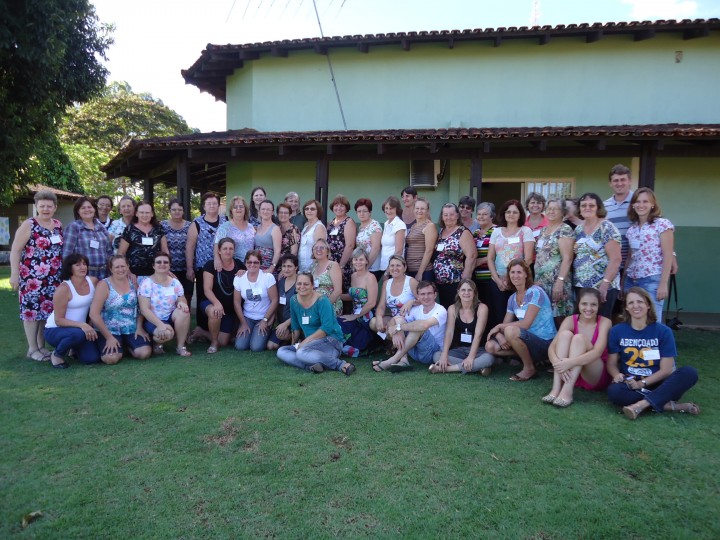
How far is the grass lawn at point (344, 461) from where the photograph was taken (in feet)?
8.28

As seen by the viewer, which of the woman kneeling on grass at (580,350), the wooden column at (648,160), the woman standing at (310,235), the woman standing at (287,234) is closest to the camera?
the woman kneeling on grass at (580,350)

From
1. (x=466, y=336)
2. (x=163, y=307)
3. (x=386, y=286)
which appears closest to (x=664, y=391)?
(x=466, y=336)

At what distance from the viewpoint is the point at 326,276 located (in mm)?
5754

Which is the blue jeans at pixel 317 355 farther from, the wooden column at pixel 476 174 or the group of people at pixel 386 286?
the wooden column at pixel 476 174

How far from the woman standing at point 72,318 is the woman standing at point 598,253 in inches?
209

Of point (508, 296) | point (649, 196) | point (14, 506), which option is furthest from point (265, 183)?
point (14, 506)

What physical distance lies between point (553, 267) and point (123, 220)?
205 inches

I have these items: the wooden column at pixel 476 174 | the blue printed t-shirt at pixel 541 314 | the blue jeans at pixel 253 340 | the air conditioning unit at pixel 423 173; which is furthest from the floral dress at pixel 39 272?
the air conditioning unit at pixel 423 173

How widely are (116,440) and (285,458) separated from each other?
1291 mm

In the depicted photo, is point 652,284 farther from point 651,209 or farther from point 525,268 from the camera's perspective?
point 525,268

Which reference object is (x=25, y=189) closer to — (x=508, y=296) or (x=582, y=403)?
(x=508, y=296)

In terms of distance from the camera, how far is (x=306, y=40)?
10508mm

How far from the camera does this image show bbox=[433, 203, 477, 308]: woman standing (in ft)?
18.4

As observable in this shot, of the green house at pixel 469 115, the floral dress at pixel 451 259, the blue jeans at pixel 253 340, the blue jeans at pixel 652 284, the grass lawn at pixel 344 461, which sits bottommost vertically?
the grass lawn at pixel 344 461
